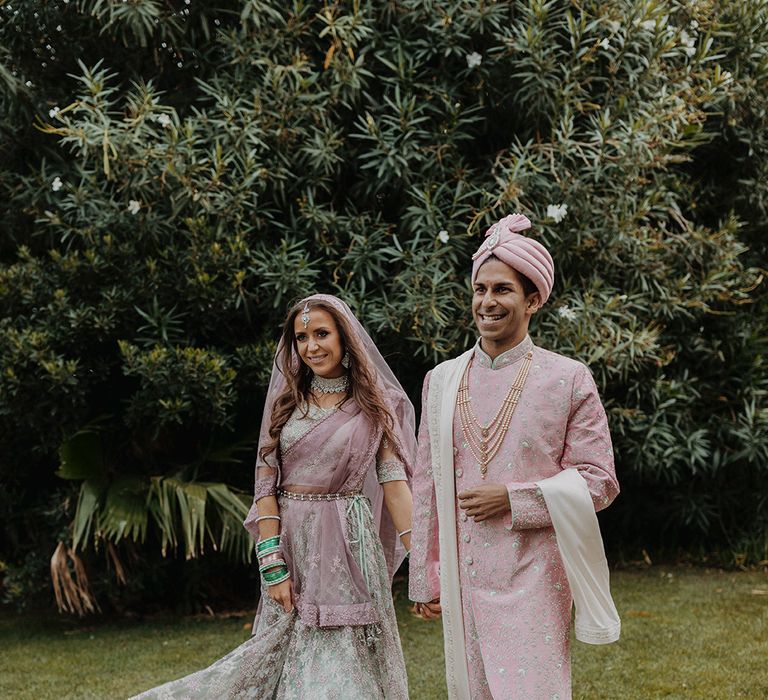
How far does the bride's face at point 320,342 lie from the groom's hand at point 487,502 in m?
1.09

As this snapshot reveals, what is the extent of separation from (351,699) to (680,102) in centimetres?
466

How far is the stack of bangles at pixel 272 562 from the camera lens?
3.80 meters

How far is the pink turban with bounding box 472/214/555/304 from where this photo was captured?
10.0ft

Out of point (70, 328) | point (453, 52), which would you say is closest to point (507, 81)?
point (453, 52)

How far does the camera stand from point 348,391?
3.98 m

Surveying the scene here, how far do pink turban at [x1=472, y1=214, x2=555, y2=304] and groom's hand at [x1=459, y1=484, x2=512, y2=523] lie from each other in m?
0.62

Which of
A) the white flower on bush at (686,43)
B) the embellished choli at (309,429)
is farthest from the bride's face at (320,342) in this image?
the white flower on bush at (686,43)

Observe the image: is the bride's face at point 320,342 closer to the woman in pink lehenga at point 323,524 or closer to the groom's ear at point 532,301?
the woman in pink lehenga at point 323,524

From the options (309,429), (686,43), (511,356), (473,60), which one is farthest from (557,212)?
(511,356)

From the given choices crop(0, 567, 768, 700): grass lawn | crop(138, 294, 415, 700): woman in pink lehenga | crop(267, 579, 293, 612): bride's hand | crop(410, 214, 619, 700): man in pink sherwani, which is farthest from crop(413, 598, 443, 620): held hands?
crop(0, 567, 768, 700): grass lawn

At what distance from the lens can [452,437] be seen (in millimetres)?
3154

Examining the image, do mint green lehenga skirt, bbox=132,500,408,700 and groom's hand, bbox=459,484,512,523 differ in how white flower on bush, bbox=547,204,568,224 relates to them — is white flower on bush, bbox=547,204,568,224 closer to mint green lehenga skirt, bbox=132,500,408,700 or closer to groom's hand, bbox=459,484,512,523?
mint green lehenga skirt, bbox=132,500,408,700

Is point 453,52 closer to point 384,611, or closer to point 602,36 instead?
point 602,36

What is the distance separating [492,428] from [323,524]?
105 cm
